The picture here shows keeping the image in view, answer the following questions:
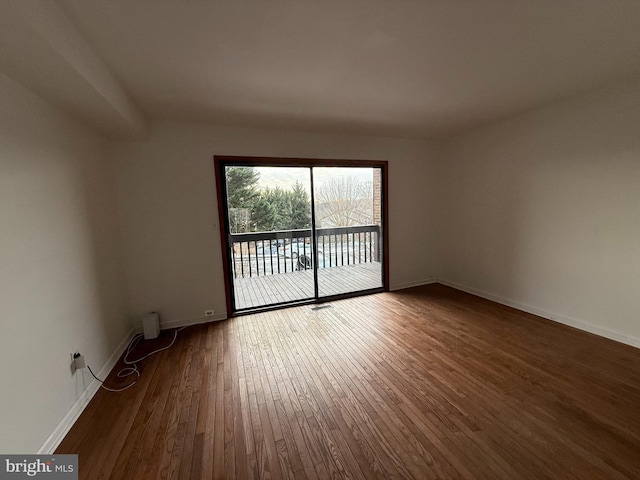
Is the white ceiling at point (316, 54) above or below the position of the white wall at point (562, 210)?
above

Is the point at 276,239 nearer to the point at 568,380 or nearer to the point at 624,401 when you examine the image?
the point at 568,380

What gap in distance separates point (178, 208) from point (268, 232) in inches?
52.4

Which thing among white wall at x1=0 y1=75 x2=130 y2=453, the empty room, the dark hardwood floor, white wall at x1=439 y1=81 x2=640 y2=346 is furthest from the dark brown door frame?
white wall at x1=439 y1=81 x2=640 y2=346

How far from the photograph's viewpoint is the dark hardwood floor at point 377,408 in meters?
1.38

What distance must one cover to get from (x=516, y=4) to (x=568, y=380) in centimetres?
251

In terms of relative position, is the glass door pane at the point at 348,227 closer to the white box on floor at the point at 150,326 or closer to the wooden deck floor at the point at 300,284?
the wooden deck floor at the point at 300,284

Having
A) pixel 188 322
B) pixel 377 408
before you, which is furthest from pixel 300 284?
pixel 377 408

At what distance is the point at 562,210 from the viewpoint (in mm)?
2783

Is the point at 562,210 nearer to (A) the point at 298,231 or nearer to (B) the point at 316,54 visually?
(B) the point at 316,54

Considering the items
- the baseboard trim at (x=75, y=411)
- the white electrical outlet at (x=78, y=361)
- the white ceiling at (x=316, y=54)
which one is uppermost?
the white ceiling at (x=316, y=54)

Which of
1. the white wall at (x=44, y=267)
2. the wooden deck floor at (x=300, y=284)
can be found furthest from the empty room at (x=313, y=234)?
the wooden deck floor at (x=300, y=284)

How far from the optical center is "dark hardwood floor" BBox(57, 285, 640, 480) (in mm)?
1377

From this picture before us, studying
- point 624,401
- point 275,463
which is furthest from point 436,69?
point 275,463

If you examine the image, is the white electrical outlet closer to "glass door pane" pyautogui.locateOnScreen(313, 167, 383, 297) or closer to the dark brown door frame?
the dark brown door frame
